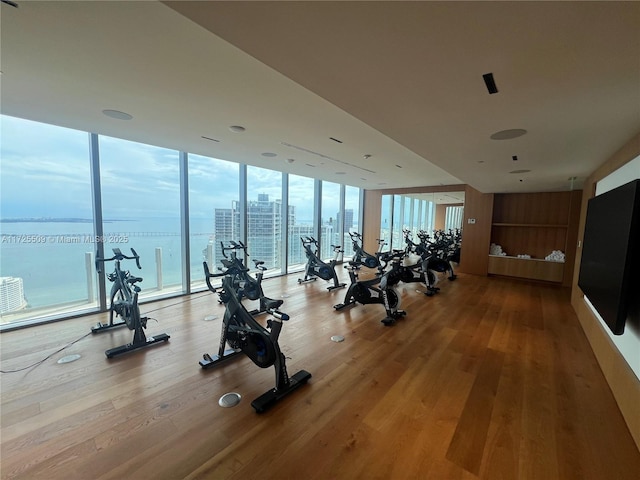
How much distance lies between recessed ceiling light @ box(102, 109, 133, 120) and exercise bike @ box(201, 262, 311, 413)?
230 cm

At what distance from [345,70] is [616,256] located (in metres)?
2.66

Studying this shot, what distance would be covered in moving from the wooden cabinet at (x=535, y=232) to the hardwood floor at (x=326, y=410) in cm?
378

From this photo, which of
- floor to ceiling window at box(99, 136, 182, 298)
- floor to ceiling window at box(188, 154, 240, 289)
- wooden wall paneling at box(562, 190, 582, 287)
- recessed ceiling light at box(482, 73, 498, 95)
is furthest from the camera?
wooden wall paneling at box(562, 190, 582, 287)

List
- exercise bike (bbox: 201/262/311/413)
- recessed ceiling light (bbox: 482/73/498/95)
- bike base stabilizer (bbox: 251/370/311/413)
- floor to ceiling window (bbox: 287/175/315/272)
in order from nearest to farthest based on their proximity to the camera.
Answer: recessed ceiling light (bbox: 482/73/498/95) → bike base stabilizer (bbox: 251/370/311/413) → exercise bike (bbox: 201/262/311/413) → floor to ceiling window (bbox: 287/175/315/272)

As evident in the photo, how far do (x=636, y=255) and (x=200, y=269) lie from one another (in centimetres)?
621

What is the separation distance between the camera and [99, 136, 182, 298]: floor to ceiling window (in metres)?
4.31

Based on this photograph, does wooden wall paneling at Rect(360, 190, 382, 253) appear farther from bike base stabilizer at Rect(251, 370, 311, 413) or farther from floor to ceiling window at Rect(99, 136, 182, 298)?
bike base stabilizer at Rect(251, 370, 311, 413)

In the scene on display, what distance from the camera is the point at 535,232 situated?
23.6 ft

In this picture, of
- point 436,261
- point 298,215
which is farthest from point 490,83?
point 298,215

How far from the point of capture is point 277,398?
7.45ft

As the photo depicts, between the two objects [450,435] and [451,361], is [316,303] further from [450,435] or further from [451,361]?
[450,435]

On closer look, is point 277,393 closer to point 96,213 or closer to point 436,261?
point 96,213

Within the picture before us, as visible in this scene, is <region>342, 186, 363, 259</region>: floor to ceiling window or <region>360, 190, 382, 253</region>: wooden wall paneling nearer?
<region>342, 186, 363, 259</region>: floor to ceiling window

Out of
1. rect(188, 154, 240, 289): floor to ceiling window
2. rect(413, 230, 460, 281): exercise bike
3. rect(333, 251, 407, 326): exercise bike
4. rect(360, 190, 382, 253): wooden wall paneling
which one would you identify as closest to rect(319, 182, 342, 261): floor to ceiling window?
rect(360, 190, 382, 253): wooden wall paneling
